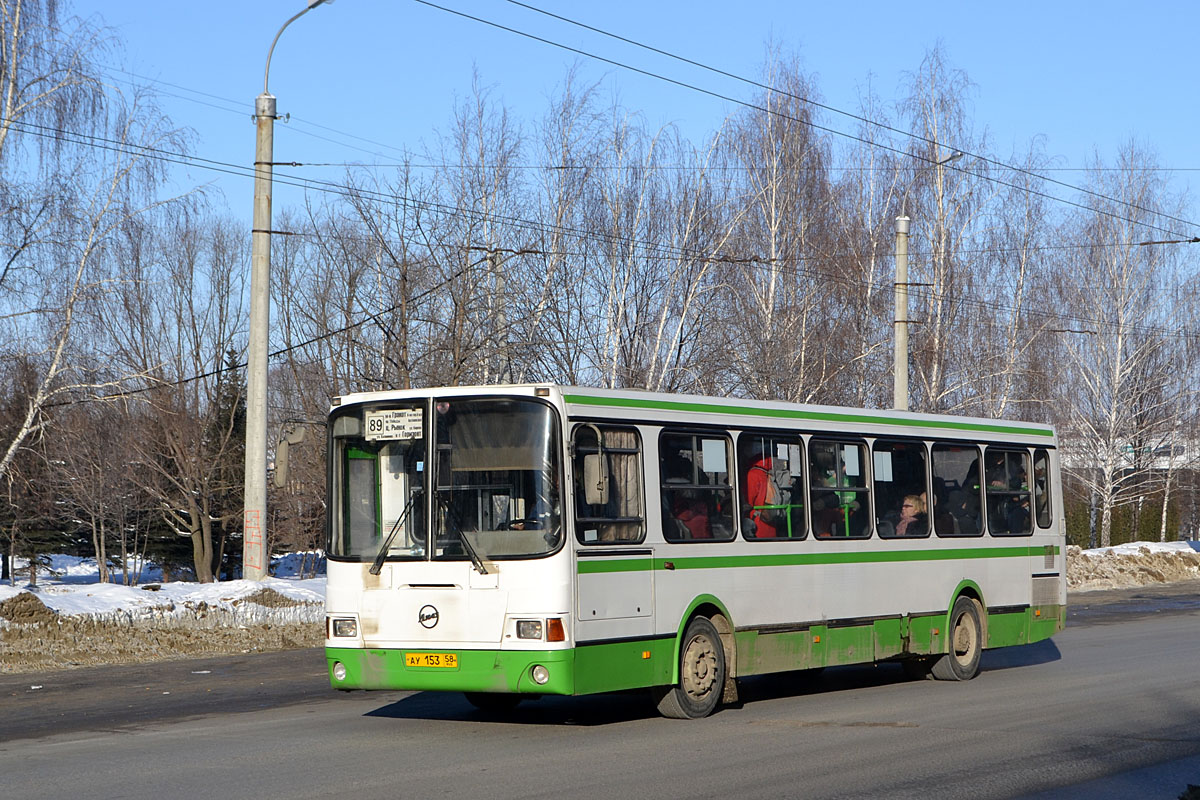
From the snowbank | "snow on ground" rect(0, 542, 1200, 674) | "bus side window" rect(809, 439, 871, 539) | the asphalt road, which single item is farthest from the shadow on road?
the snowbank

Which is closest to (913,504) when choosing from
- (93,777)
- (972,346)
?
(93,777)

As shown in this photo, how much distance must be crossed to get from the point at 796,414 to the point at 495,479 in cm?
355

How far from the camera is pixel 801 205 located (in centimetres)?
3875

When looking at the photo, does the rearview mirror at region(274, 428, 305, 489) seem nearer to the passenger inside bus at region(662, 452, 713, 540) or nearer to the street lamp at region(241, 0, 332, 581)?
the street lamp at region(241, 0, 332, 581)

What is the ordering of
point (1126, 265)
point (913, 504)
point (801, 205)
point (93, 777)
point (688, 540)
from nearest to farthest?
point (93, 777) → point (688, 540) → point (913, 504) → point (801, 205) → point (1126, 265)

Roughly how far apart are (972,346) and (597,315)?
15146 millimetres

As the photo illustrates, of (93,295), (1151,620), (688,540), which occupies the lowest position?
(1151,620)

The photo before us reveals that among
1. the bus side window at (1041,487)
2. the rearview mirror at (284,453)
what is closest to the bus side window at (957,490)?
the bus side window at (1041,487)

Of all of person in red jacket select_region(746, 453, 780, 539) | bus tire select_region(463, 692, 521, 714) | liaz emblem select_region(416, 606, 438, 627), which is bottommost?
bus tire select_region(463, 692, 521, 714)

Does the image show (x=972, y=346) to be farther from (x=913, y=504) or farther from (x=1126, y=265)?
(x=913, y=504)

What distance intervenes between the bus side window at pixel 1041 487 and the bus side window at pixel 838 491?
3.46 m

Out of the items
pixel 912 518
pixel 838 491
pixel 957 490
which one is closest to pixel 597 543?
pixel 838 491

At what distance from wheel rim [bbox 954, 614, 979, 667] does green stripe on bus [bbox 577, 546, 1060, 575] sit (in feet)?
2.30

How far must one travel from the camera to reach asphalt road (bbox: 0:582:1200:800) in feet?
29.0
